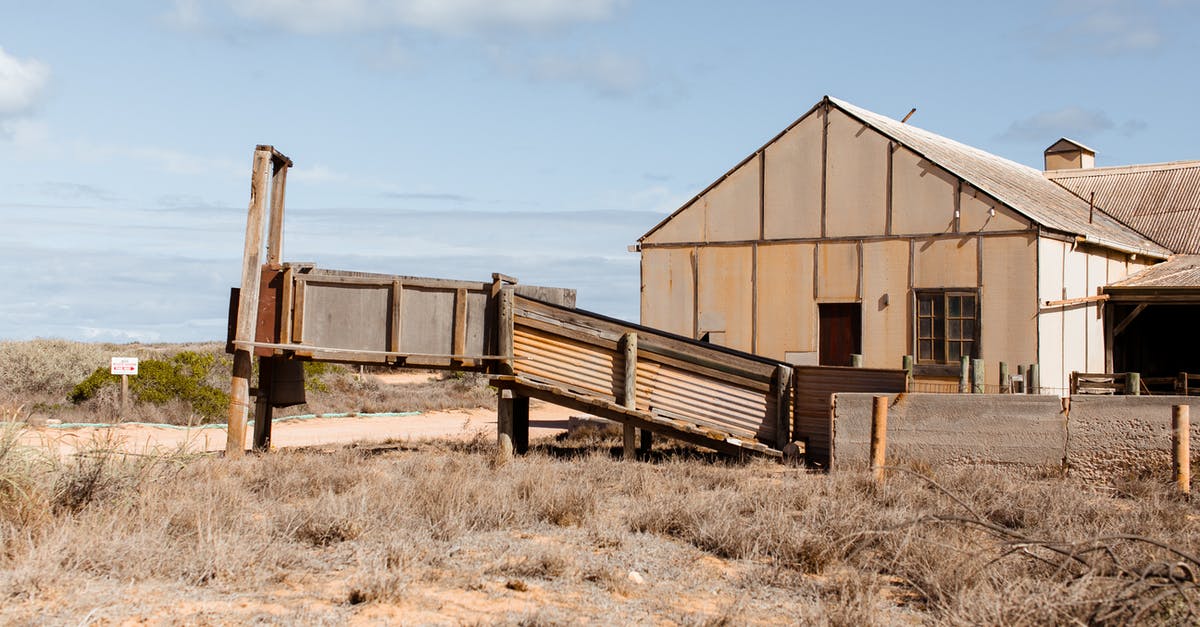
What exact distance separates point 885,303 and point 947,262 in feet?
4.48

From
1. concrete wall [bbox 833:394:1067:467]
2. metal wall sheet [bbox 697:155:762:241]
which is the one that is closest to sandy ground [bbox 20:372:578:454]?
metal wall sheet [bbox 697:155:762:241]

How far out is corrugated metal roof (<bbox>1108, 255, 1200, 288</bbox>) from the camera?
851 inches

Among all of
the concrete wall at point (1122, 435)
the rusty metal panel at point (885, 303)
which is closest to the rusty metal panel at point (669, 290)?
the rusty metal panel at point (885, 303)

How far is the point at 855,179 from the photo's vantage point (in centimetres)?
2061

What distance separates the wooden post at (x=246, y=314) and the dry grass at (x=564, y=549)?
2.48 m

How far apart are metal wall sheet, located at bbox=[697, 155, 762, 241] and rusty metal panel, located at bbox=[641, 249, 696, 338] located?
834 millimetres

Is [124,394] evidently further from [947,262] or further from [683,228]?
[947,262]

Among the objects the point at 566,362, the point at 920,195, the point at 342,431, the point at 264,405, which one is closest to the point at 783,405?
the point at 566,362

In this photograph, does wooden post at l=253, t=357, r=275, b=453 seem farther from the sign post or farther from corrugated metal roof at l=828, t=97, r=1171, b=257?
corrugated metal roof at l=828, t=97, r=1171, b=257

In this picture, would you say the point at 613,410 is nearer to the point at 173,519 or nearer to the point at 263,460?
the point at 263,460

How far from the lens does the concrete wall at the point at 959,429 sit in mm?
12320

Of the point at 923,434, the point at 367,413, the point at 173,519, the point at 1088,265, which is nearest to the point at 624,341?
the point at 923,434

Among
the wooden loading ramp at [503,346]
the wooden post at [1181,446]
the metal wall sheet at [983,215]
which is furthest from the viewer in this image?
the metal wall sheet at [983,215]

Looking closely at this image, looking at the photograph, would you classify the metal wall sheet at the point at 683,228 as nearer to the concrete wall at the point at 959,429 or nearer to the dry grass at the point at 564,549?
the concrete wall at the point at 959,429
